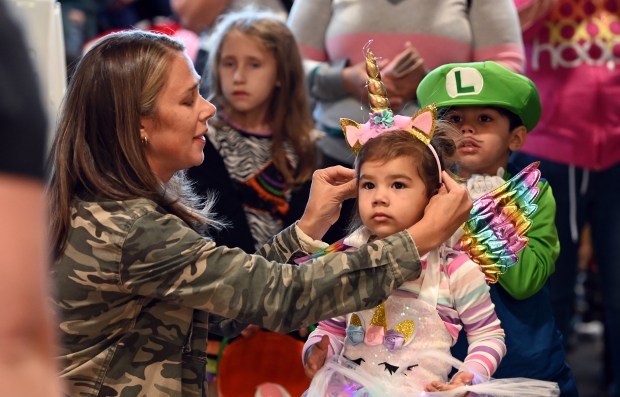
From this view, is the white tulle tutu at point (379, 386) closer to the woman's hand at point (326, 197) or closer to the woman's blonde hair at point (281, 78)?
the woman's hand at point (326, 197)

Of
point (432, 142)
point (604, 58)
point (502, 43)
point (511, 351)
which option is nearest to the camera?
point (432, 142)

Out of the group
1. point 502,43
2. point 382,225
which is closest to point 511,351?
point 382,225

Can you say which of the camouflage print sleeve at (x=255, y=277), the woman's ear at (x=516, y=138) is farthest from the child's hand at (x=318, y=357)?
the woman's ear at (x=516, y=138)

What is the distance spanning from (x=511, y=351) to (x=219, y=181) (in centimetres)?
113

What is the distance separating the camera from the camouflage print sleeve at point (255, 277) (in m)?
2.08

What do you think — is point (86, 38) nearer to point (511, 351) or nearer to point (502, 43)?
point (502, 43)

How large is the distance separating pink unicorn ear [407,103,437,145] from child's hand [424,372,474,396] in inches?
19.3

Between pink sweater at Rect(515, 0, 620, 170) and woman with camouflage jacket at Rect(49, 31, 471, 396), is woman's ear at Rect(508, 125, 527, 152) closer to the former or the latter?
woman with camouflage jacket at Rect(49, 31, 471, 396)

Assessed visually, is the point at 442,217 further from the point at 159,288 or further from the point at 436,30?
the point at 436,30

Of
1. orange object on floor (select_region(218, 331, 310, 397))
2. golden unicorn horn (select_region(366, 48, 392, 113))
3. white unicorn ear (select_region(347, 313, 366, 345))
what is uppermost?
golden unicorn horn (select_region(366, 48, 392, 113))

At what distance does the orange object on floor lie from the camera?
3.03m

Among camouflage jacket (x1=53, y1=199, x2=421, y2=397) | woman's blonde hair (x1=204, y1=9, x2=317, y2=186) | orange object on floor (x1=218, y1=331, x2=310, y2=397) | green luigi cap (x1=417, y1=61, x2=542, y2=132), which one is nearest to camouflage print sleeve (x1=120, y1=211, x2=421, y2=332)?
camouflage jacket (x1=53, y1=199, x2=421, y2=397)

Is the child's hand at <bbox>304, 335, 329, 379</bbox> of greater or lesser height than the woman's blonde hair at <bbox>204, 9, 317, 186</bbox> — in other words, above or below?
below

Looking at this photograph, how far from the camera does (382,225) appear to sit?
226cm
